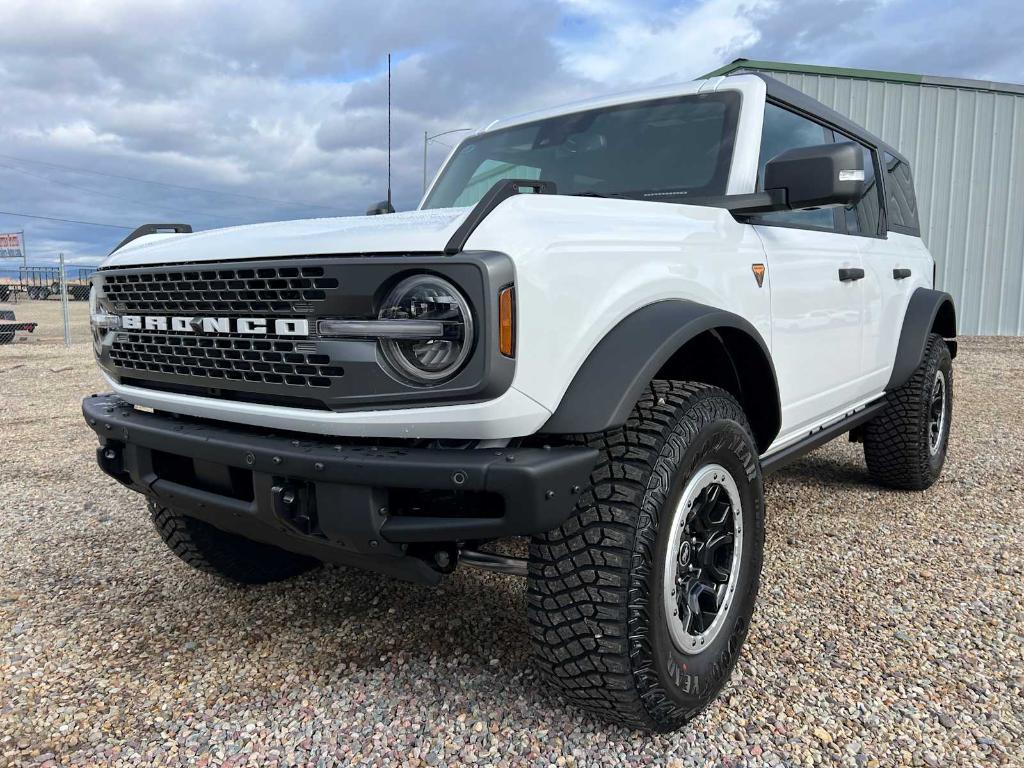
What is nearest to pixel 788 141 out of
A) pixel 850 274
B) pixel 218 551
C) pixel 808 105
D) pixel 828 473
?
pixel 808 105

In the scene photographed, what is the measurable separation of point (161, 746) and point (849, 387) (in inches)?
115

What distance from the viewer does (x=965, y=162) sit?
13.3 meters

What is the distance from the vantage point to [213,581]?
10.3 ft

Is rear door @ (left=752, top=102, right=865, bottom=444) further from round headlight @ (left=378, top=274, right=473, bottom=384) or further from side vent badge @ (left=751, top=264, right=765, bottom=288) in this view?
round headlight @ (left=378, top=274, right=473, bottom=384)

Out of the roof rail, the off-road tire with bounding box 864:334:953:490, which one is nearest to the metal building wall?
the off-road tire with bounding box 864:334:953:490

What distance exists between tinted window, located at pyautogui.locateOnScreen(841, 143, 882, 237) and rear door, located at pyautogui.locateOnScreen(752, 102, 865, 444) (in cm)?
17

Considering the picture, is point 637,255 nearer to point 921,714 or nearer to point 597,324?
point 597,324

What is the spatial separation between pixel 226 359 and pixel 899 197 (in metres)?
4.06

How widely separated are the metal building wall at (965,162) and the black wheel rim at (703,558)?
12.9m

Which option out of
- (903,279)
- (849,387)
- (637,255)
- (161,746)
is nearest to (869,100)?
(903,279)

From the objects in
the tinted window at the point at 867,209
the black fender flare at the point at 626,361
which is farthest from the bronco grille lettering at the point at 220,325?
the tinted window at the point at 867,209

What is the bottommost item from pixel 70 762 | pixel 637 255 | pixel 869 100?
pixel 70 762

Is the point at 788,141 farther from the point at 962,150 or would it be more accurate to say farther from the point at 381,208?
the point at 962,150

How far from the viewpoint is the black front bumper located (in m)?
1.61
